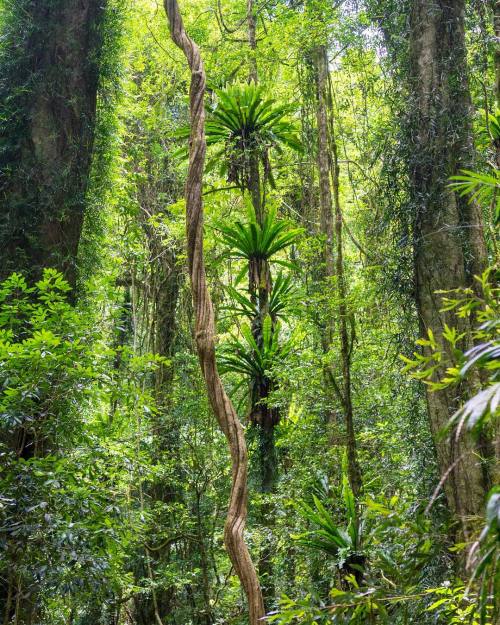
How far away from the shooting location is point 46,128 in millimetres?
3816

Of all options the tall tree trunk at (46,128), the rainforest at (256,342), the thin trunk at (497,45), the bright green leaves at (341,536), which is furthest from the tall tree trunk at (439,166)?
the tall tree trunk at (46,128)

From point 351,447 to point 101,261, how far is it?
1.87m

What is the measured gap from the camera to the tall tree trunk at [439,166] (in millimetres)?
2795

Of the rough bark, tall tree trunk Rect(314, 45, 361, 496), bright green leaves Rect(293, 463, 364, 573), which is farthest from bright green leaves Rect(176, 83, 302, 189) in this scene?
bright green leaves Rect(293, 463, 364, 573)

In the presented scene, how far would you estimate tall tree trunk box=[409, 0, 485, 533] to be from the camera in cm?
279

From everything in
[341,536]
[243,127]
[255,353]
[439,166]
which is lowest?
[341,536]

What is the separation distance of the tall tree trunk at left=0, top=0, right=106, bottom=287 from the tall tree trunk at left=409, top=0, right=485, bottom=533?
1957mm

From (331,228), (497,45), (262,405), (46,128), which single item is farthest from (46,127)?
(262,405)

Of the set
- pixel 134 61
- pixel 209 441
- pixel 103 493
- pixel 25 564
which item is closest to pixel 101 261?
pixel 103 493

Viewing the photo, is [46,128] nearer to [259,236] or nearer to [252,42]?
[259,236]

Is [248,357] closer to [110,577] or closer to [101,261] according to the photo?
[101,261]

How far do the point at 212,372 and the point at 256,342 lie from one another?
10.2 feet

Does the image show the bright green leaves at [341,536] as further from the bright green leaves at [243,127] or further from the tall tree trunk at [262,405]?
the bright green leaves at [243,127]

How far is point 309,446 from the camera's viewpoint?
4691 millimetres
